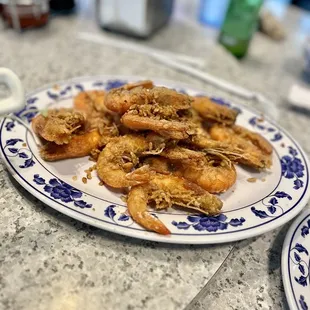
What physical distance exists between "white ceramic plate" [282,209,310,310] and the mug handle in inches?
22.2

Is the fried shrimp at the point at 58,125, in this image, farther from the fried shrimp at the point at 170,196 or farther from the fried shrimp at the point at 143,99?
the fried shrimp at the point at 170,196

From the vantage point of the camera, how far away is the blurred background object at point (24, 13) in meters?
1.39

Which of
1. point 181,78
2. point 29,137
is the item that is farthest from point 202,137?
point 181,78

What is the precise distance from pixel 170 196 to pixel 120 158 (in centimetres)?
13

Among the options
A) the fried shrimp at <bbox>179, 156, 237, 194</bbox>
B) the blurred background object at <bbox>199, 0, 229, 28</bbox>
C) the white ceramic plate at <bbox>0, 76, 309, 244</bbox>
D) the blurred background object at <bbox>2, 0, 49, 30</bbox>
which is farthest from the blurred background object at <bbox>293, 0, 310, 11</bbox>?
the fried shrimp at <bbox>179, 156, 237, 194</bbox>

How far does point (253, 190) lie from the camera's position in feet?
2.54

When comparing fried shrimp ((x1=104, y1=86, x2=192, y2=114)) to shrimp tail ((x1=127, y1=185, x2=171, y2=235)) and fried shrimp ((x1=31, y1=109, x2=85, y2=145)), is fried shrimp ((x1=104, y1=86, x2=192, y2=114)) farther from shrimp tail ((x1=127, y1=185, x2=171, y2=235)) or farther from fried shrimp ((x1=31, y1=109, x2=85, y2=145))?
shrimp tail ((x1=127, y1=185, x2=171, y2=235))

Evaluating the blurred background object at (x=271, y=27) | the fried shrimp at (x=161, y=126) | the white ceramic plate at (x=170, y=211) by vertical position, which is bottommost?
the blurred background object at (x=271, y=27)

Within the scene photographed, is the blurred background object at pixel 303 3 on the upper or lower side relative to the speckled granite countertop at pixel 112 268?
lower

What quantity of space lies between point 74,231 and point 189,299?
244mm

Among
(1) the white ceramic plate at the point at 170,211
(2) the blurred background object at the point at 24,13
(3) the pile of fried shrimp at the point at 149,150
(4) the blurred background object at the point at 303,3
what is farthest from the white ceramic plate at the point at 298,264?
(4) the blurred background object at the point at 303,3

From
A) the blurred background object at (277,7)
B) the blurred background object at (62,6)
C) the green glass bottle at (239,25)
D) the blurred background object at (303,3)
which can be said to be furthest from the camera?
the blurred background object at (303,3)

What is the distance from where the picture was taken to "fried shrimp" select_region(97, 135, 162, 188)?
69cm

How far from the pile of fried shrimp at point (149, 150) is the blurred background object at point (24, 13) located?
0.80m
